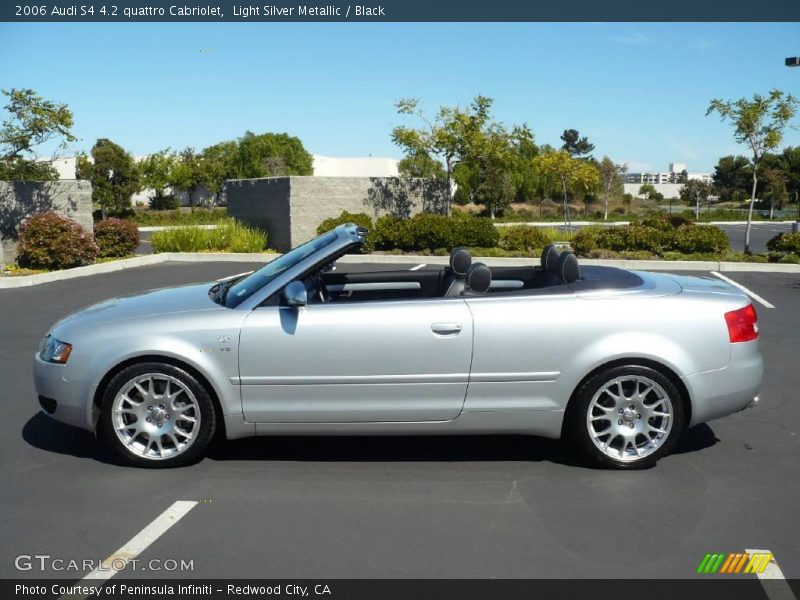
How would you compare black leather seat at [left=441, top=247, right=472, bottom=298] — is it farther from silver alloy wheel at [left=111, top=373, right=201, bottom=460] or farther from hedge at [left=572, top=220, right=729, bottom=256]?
hedge at [left=572, top=220, right=729, bottom=256]

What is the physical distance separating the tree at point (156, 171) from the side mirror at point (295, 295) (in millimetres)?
54812

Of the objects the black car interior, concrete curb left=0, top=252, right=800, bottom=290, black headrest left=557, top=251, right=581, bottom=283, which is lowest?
concrete curb left=0, top=252, right=800, bottom=290

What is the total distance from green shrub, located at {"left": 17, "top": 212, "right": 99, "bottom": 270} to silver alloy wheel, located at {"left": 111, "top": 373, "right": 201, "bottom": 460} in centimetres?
1264

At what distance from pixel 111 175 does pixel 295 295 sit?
164ft

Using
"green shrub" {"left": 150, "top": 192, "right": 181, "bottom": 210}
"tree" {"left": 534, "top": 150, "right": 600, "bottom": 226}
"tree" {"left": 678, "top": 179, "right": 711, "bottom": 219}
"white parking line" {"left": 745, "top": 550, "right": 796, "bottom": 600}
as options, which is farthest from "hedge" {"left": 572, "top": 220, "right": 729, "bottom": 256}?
"green shrub" {"left": 150, "top": 192, "right": 181, "bottom": 210}

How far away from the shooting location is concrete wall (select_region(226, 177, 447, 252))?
21.1 m

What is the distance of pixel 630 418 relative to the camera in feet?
16.1

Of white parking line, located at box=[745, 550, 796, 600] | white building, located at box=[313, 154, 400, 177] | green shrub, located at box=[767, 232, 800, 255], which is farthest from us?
white building, located at box=[313, 154, 400, 177]

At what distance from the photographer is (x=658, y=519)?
13.8ft

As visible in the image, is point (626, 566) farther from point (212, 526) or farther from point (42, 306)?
point (42, 306)

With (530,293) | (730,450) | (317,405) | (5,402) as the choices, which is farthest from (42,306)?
(730,450)

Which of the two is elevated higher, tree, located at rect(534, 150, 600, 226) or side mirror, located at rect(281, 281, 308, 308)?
tree, located at rect(534, 150, 600, 226)

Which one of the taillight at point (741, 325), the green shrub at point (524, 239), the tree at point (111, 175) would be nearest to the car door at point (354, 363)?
the taillight at point (741, 325)

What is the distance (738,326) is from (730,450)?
37.4 inches
